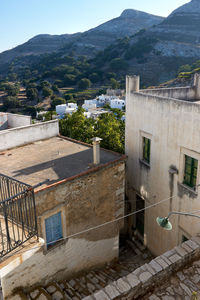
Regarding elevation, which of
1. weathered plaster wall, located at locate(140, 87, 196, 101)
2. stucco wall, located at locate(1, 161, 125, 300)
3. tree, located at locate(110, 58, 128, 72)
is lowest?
stucco wall, located at locate(1, 161, 125, 300)

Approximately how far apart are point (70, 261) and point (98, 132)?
1050cm

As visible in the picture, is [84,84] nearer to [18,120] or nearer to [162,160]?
[18,120]

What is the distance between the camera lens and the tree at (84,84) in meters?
113

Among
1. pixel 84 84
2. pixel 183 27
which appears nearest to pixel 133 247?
pixel 84 84

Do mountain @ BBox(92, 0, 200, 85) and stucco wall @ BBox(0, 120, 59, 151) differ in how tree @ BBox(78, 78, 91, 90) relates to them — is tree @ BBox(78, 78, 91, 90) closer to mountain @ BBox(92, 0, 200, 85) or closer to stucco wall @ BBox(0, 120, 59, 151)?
mountain @ BBox(92, 0, 200, 85)

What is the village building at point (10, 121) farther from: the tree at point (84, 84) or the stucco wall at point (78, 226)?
the tree at point (84, 84)

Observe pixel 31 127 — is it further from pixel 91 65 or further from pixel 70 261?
pixel 91 65

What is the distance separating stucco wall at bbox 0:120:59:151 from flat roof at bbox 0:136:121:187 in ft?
1.00

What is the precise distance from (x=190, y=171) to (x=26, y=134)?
9.36m

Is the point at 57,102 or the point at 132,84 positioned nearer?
the point at 132,84

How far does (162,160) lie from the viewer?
39.0ft

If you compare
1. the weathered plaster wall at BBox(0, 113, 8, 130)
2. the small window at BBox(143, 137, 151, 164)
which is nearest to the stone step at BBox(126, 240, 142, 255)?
the small window at BBox(143, 137, 151, 164)

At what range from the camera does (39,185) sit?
944 cm

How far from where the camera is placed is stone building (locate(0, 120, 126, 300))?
9211 millimetres
